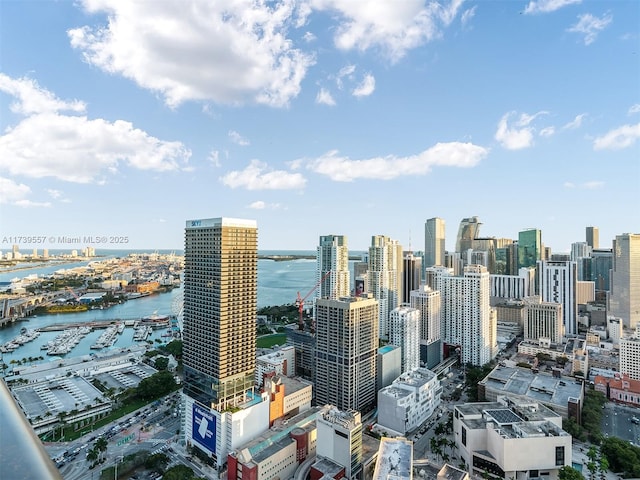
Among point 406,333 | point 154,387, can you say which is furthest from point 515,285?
point 154,387

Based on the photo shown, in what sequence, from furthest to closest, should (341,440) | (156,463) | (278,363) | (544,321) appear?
1. (544,321)
2. (278,363)
3. (156,463)
4. (341,440)

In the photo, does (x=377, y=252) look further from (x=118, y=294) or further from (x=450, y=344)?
(x=118, y=294)

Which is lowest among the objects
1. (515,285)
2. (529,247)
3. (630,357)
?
(630,357)

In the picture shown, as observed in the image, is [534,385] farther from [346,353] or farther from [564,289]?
[564,289]

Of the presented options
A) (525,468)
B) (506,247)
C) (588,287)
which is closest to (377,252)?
(525,468)

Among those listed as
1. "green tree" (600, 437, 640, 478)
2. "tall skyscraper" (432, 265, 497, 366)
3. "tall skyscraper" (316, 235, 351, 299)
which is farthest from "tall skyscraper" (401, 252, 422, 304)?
"green tree" (600, 437, 640, 478)

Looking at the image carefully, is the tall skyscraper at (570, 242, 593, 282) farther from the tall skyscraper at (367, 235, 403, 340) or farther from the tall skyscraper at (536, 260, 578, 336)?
the tall skyscraper at (367, 235, 403, 340)

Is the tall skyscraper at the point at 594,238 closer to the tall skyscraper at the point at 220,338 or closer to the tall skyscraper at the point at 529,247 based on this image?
the tall skyscraper at the point at 529,247

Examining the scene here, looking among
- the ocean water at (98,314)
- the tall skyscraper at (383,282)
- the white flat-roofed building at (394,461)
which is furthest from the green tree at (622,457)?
the ocean water at (98,314)
